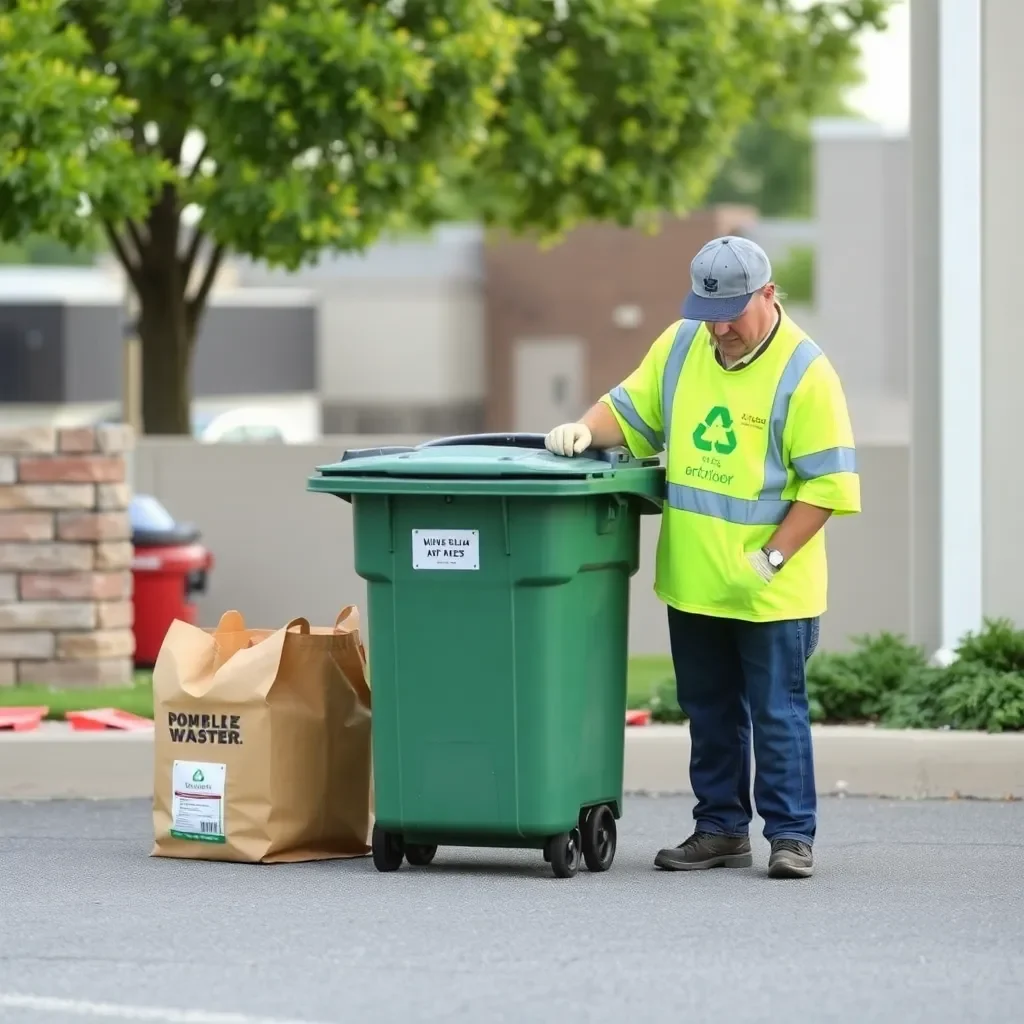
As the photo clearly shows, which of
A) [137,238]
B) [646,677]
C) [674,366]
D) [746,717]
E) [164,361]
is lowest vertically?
[646,677]

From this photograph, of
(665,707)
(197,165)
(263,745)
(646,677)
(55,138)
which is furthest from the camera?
(197,165)

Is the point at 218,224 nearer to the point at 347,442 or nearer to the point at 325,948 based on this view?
the point at 347,442

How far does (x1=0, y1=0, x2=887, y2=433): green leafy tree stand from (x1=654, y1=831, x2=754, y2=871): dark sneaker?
7345 mm

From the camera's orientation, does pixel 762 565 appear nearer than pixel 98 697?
Yes

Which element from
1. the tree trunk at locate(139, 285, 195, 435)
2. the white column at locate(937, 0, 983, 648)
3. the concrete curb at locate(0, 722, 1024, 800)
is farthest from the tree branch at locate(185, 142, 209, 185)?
the concrete curb at locate(0, 722, 1024, 800)

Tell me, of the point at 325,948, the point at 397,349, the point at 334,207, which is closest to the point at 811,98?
the point at 334,207

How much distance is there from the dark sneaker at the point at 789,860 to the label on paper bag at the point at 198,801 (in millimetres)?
1603

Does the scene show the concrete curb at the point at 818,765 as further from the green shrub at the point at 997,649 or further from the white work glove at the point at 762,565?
the white work glove at the point at 762,565

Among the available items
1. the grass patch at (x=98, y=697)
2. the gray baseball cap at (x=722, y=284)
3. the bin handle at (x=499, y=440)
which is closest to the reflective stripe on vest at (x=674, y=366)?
the gray baseball cap at (x=722, y=284)

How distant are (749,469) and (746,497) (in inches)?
3.1

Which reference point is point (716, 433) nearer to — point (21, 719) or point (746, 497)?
point (746, 497)

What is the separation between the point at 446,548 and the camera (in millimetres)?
6676

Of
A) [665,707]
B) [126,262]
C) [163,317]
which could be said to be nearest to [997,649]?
[665,707]

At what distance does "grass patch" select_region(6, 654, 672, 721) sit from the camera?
9.80 meters
